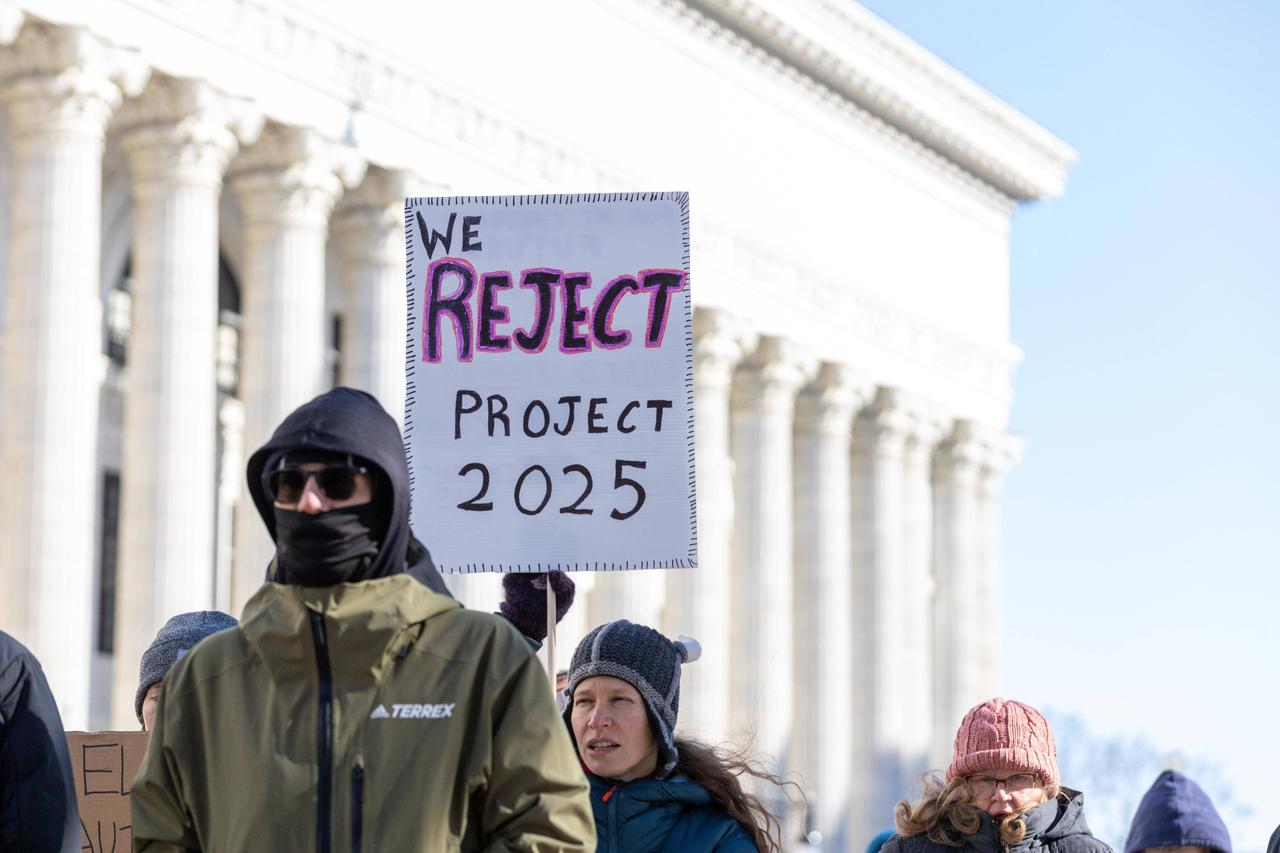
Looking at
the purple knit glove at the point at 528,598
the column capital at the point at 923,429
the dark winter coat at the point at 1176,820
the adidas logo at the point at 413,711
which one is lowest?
the dark winter coat at the point at 1176,820

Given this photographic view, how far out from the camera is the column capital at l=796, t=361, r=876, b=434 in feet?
171

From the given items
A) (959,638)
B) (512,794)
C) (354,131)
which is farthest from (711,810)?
(959,638)

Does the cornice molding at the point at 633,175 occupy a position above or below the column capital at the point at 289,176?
above

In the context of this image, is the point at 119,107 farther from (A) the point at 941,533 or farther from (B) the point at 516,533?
(A) the point at 941,533

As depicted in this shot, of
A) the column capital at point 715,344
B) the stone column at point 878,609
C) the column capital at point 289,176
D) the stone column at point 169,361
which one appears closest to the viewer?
the stone column at point 169,361

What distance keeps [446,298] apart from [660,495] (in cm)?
135

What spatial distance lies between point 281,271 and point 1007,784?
89.0ft

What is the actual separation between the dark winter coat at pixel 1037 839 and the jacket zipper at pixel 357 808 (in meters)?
3.26

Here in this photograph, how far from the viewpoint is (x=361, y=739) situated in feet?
19.0

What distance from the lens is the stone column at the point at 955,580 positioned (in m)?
58.6

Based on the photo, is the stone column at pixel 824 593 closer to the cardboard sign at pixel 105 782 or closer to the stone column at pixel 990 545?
the stone column at pixel 990 545

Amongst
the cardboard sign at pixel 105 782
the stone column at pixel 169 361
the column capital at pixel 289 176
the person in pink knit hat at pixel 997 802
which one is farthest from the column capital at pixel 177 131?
the person in pink knit hat at pixel 997 802

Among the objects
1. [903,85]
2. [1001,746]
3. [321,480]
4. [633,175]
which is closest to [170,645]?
[1001,746]

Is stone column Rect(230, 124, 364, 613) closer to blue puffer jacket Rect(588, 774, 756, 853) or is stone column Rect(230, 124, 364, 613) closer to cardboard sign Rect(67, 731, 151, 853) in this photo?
cardboard sign Rect(67, 731, 151, 853)
